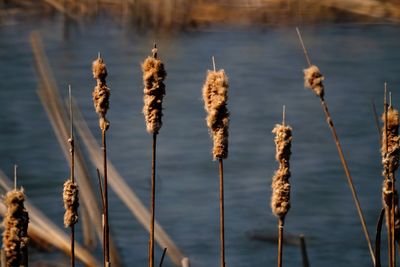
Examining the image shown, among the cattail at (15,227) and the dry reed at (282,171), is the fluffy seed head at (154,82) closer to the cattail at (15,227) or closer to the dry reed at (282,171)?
the dry reed at (282,171)

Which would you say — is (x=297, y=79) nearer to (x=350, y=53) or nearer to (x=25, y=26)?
(x=350, y=53)

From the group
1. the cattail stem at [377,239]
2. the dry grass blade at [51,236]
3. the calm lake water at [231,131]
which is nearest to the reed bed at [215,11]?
the calm lake water at [231,131]

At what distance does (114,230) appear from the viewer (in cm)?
445

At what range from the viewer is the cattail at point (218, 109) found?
1.82 metres

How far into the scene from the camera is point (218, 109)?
5.97 feet

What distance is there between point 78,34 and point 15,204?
5.66 meters

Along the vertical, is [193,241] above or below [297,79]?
below

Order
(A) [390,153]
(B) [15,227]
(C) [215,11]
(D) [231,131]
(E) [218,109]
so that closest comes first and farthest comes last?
1. (B) [15,227]
2. (E) [218,109]
3. (A) [390,153]
4. (D) [231,131]
5. (C) [215,11]

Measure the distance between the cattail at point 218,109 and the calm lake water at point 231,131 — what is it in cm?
188

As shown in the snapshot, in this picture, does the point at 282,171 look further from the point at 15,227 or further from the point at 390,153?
the point at 15,227

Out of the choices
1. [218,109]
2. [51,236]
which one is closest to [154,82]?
[218,109]

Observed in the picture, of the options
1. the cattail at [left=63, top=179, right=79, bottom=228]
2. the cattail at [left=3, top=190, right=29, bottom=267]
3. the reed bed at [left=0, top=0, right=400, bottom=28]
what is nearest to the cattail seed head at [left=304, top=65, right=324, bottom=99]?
the cattail at [left=63, top=179, right=79, bottom=228]

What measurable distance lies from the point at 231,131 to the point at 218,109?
390cm

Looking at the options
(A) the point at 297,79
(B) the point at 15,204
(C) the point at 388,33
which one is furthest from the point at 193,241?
(C) the point at 388,33
